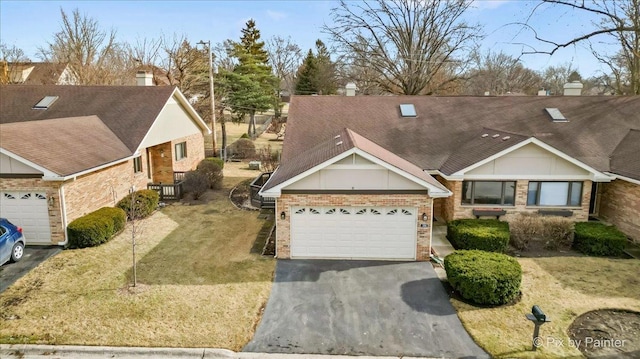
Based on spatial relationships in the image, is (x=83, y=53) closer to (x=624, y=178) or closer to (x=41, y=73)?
(x=41, y=73)

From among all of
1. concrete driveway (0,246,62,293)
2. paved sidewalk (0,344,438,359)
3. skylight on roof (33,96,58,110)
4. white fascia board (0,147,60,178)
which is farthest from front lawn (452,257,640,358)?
skylight on roof (33,96,58,110)

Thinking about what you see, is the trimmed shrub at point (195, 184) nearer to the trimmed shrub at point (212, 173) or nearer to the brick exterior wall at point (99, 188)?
the trimmed shrub at point (212, 173)

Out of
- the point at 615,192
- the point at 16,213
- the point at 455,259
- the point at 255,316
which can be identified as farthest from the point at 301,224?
the point at 615,192

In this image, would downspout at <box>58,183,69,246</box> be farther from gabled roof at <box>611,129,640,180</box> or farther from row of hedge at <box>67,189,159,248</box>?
gabled roof at <box>611,129,640,180</box>

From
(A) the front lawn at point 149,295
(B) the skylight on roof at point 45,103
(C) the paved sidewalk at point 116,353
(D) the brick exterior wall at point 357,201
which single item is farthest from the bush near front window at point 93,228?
(B) the skylight on roof at point 45,103

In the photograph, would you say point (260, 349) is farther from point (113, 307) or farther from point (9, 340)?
point (9, 340)

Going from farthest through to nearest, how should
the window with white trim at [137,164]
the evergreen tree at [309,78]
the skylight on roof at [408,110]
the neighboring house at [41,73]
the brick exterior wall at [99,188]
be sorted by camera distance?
the evergreen tree at [309,78], the neighboring house at [41,73], the skylight on roof at [408,110], the window with white trim at [137,164], the brick exterior wall at [99,188]
